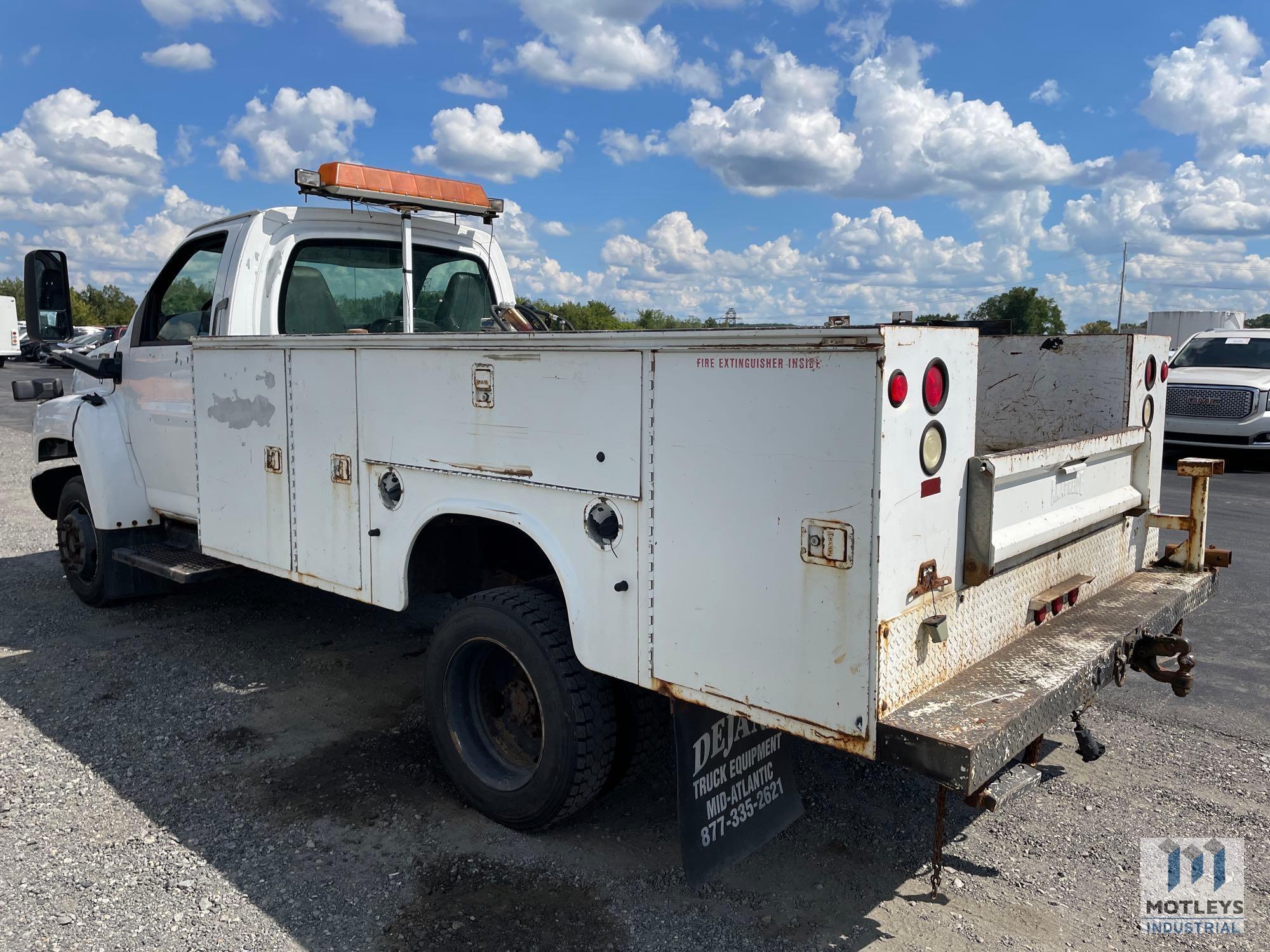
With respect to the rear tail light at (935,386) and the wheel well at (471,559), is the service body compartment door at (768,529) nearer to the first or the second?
the rear tail light at (935,386)

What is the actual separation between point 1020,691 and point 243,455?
11.4ft

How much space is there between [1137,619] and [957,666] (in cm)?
101

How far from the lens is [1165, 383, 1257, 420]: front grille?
12.8 m

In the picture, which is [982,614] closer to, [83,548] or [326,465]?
[326,465]

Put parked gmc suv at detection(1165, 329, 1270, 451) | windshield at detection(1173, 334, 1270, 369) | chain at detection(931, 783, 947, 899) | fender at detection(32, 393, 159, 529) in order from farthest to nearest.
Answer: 1. windshield at detection(1173, 334, 1270, 369)
2. parked gmc suv at detection(1165, 329, 1270, 451)
3. fender at detection(32, 393, 159, 529)
4. chain at detection(931, 783, 947, 899)

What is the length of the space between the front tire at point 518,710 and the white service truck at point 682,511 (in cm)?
1

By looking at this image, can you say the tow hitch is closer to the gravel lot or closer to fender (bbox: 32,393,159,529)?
the gravel lot

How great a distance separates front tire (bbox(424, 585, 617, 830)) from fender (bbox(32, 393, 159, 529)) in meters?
2.86

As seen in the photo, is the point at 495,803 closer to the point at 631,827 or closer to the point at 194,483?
the point at 631,827

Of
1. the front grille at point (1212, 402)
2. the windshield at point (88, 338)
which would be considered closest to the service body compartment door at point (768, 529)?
the front grille at point (1212, 402)

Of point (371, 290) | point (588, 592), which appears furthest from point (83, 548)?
point (588, 592)

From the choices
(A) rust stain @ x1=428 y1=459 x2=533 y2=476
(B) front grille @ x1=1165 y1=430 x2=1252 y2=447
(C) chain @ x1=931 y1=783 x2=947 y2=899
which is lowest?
(C) chain @ x1=931 y1=783 x2=947 y2=899

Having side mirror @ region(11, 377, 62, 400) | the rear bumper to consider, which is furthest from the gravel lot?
side mirror @ region(11, 377, 62, 400)

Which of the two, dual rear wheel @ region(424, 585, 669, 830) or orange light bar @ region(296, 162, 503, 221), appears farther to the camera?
orange light bar @ region(296, 162, 503, 221)
